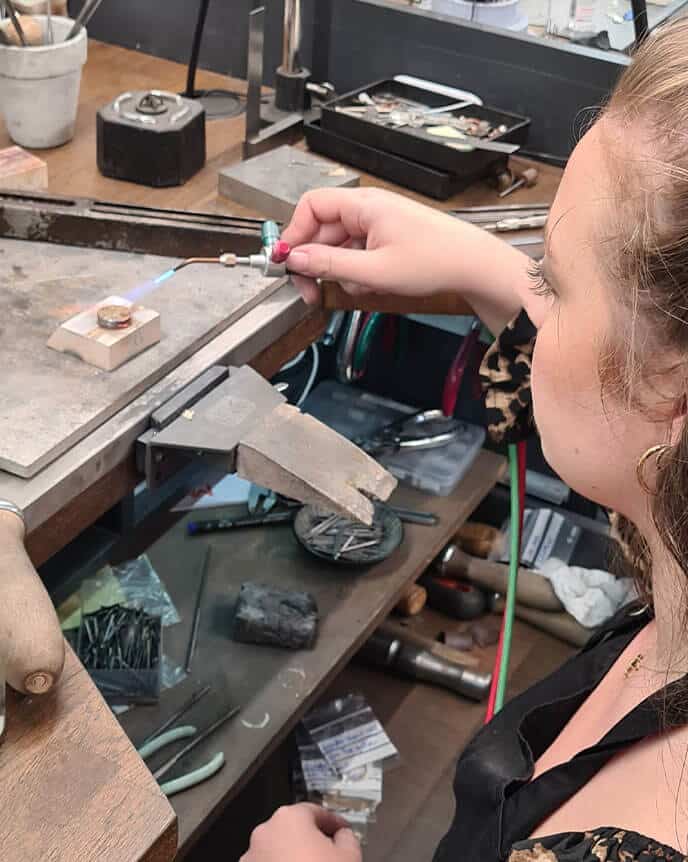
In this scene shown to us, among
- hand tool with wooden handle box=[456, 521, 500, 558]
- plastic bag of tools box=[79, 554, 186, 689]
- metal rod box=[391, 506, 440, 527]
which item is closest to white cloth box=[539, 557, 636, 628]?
hand tool with wooden handle box=[456, 521, 500, 558]

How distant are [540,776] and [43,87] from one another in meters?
0.96

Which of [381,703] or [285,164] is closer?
[285,164]

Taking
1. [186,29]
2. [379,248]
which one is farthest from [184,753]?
[186,29]

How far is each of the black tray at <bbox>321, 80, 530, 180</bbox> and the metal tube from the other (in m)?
0.10

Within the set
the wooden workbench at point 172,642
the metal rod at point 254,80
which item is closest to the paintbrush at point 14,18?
the wooden workbench at point 172,642

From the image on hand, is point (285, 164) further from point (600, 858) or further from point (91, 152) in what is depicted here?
point (600, 858)

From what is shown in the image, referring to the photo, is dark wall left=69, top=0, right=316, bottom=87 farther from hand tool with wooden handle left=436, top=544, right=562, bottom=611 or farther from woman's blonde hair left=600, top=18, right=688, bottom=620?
woman's blonde hair left=600, top=18, right=688, bottom=620

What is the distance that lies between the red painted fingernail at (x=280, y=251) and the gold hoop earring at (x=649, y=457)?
491 mm

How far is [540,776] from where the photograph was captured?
2.50 ft

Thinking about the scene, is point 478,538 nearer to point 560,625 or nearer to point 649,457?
point 560,625

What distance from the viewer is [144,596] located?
1.39m

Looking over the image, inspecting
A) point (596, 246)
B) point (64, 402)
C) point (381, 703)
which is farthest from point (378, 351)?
Result: point (596, 246)

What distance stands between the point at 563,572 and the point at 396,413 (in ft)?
1.22

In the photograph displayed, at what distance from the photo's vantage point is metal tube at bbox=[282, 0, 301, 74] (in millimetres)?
1370
